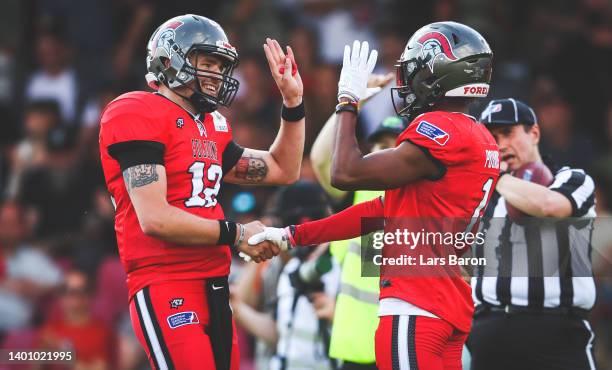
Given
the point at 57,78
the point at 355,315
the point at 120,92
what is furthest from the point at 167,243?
the point at 57,78

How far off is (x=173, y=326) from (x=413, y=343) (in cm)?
125

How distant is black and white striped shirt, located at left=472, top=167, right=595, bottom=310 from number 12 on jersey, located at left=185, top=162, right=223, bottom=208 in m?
1.88

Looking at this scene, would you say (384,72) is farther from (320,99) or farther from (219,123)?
(219,123)

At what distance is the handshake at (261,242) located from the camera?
594cm

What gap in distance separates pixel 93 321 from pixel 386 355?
5509 mm

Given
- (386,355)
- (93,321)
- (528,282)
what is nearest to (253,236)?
(386,355)

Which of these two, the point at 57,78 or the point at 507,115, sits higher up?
the point at 507,115

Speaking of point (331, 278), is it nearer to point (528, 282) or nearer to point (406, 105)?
point (528, 282)

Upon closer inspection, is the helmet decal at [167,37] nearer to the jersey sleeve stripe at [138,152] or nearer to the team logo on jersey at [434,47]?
the jersey sleeve stripe at [138,152]

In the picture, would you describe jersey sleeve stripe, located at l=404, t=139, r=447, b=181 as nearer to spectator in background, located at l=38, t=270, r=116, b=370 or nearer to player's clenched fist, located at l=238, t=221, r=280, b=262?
player's clenched fist, located at l=238, t=221, r=280, b=262

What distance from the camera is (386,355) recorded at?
5590 millimetres

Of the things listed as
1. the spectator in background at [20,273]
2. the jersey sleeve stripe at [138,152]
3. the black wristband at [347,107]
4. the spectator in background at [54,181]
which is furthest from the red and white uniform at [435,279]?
the spectator in background at [54,181]

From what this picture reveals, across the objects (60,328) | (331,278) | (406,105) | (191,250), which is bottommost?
(60,328)

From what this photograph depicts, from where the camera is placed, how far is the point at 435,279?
5.66 m
